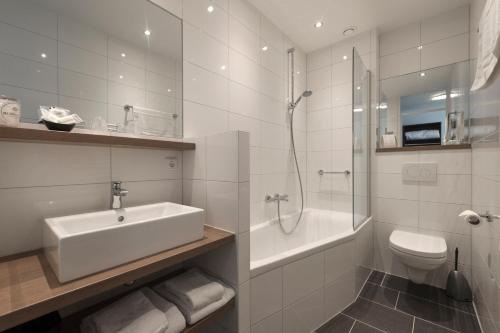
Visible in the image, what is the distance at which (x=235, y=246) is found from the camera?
1108 millimetres

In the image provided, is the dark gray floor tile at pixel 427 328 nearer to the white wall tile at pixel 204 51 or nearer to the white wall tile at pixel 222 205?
the white wall tile at pixel 222 205

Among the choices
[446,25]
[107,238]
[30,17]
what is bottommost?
[107,238]

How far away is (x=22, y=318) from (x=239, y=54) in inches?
77.6

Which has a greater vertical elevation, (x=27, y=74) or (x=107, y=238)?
(x=27, y=74)

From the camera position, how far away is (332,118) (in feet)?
8.46

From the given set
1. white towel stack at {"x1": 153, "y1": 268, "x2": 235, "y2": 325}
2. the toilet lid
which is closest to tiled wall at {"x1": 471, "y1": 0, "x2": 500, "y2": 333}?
the toilet lid

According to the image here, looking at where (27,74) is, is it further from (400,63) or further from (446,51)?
(446,51)

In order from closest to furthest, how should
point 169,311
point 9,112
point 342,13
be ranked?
point 9,112 → point 169,311 → point 342,13

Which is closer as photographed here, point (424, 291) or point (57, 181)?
point (57, 181)

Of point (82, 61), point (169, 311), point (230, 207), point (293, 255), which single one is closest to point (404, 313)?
point (293, 255)

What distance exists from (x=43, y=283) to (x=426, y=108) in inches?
121

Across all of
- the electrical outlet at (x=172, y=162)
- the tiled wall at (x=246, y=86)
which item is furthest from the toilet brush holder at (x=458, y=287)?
the electrical outlet at (x=172, y=162)

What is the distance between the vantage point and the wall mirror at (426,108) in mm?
2061

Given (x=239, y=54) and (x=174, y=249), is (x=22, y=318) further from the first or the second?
(x=239, y=54)
